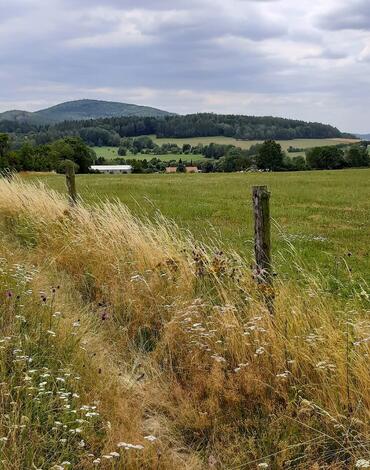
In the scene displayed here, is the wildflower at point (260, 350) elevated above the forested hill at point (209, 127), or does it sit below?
below

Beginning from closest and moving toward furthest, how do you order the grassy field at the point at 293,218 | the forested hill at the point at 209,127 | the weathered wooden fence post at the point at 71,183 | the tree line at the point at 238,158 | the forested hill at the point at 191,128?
1. the weathered wooden fence post at the point at 71,183
2. the grassy field at the point at 293,218
3. the tree line at the point at 238,158
4. the forested hill at the point at 191,128
5. the forested hill at the point at 209,127

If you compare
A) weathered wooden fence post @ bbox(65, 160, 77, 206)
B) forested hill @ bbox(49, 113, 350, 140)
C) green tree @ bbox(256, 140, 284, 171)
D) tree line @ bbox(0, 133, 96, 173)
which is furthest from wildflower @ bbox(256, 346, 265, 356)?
forested hill @ bbox(49, 113, 350, 140)

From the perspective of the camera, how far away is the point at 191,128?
16088 cm

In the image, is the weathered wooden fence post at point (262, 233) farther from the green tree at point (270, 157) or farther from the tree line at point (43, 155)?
the green tree at point (270, 157)

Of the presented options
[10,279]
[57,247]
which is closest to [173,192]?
[57,247]

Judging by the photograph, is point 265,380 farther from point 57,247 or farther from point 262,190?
point 57,247

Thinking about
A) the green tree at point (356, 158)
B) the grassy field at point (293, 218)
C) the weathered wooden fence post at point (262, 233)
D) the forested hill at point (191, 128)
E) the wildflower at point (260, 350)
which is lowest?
the grassy field at point (293, 218)

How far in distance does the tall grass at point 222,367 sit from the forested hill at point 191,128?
5726 inches

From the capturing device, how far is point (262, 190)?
5762 mm

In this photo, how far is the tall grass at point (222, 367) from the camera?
372 cm

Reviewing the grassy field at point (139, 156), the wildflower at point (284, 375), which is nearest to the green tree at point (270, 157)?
the grassy field at point (139, 156)

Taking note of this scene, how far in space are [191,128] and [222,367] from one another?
159873 mm

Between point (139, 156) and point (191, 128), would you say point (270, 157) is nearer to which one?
point (139, 156)

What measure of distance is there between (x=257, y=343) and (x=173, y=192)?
2524 cm
